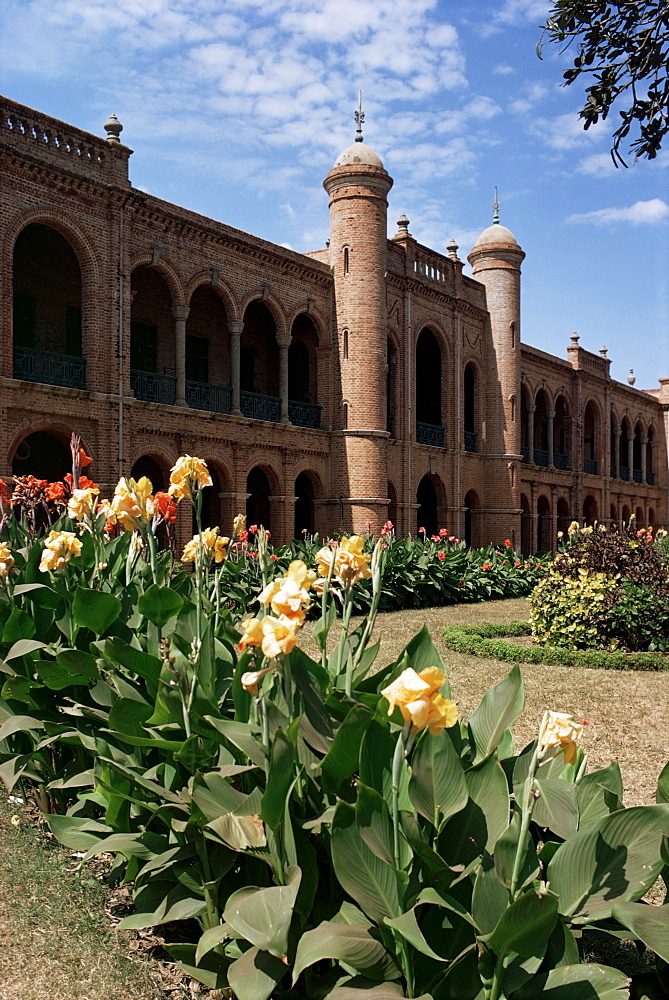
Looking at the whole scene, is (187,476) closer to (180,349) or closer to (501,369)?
(180,349)

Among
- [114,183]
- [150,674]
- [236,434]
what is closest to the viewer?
[150,674]

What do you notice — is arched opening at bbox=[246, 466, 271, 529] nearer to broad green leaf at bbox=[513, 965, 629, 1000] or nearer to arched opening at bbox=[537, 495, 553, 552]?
arched opening at bbox=[537, 495, 553, 552]

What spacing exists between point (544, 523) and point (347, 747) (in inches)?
1258

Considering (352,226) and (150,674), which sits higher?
(352,226)

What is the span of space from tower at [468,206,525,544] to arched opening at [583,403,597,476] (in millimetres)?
11105

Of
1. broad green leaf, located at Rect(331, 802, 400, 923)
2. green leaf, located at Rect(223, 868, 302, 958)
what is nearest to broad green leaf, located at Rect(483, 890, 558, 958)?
broad green leaf, located at Rect(331, 802, 400, 923)

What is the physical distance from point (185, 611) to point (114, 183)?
47.2ft

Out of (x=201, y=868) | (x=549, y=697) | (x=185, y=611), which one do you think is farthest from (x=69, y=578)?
(x=549, y=697)

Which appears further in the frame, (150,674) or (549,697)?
(549,697)

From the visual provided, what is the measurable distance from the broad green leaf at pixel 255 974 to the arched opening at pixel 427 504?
998 inches

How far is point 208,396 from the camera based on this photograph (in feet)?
66.8

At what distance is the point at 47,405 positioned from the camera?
14.7m

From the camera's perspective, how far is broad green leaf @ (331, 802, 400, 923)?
7.12 feet

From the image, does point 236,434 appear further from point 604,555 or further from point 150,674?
point 150,674
